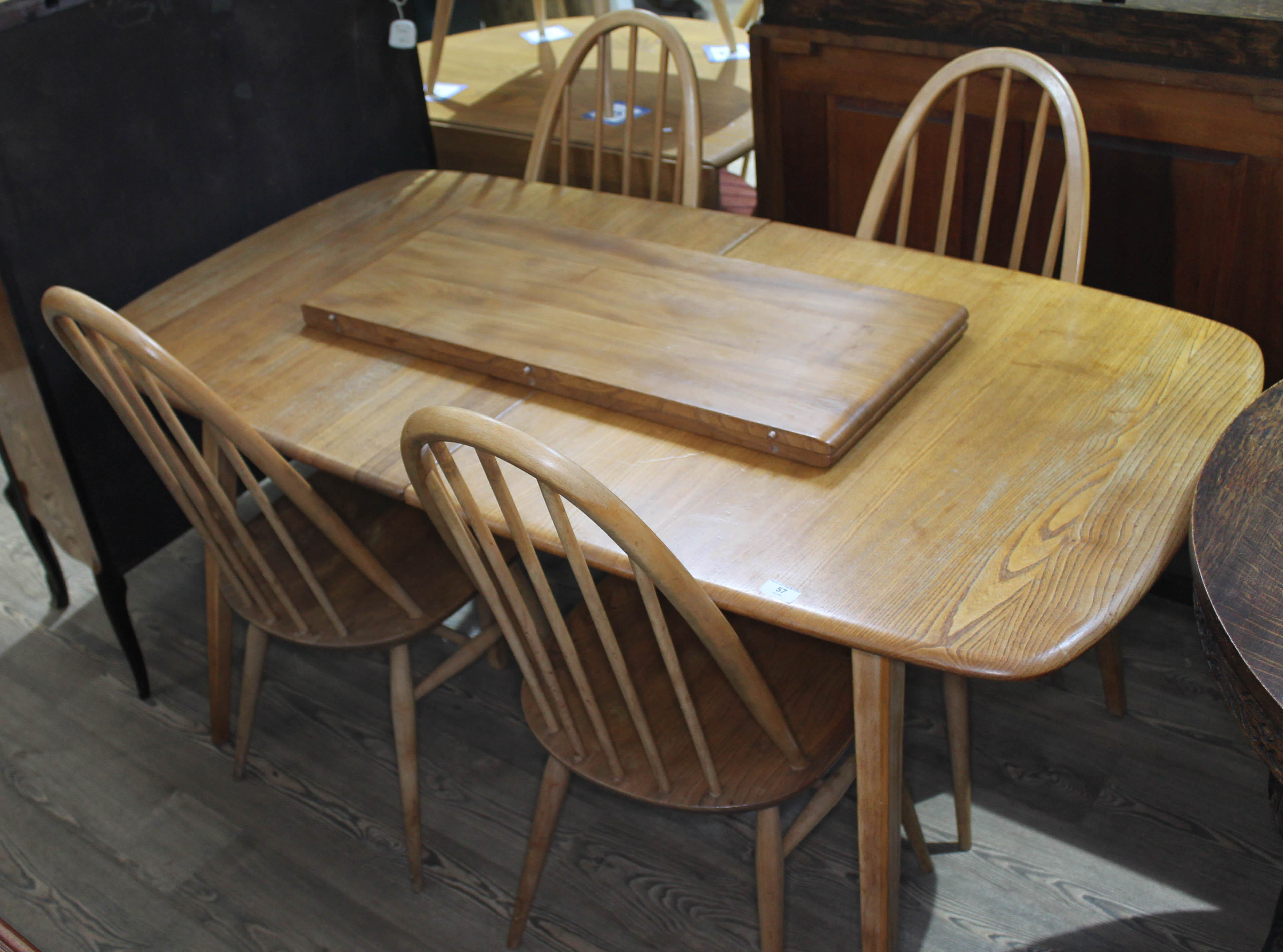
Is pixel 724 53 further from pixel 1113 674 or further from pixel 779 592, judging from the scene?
pixel 779 592

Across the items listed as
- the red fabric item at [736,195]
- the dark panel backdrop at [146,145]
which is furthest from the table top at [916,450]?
the red fabric item at [736,195]

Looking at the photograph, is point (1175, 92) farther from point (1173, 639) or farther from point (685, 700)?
point (685, 700)

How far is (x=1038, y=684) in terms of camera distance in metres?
1.91

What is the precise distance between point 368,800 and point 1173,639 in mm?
1326

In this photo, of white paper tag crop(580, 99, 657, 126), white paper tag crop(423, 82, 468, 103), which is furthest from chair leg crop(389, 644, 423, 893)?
white paper tag crop(423, 82, 468, 103)

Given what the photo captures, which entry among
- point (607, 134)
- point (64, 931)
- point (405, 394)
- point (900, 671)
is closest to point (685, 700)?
point (900, 671)

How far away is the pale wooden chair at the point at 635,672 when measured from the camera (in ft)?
3.42

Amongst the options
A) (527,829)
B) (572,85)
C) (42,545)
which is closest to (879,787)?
(527,829)

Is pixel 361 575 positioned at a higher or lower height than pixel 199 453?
lower

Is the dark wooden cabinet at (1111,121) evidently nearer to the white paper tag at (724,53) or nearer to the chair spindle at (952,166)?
the chair spindle at (952,166)

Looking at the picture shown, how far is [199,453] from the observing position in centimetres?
144

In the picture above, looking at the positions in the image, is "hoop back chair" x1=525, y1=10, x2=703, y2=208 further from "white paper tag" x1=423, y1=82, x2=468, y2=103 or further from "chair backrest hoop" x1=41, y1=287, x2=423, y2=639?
"white paper tag" x1=423, y1=82, x2=468, y2=103

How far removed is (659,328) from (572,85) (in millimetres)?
1312

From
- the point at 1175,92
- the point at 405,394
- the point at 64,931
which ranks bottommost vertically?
the point at 64,931
